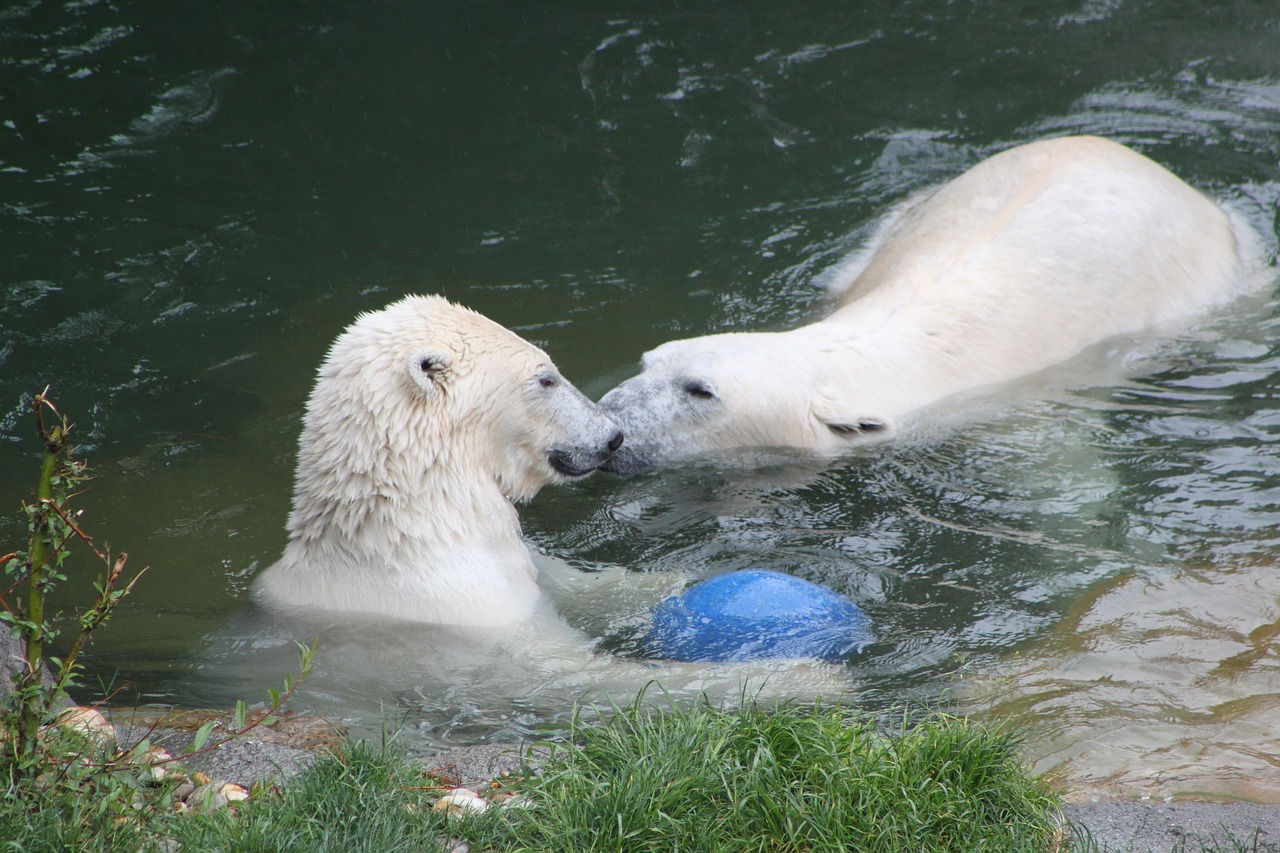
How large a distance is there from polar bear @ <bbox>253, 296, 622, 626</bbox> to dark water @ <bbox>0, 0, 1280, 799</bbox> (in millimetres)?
329

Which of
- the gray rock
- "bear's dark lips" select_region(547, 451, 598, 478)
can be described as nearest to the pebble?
the gray rock

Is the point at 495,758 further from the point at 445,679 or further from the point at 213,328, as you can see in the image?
the point at 213,328

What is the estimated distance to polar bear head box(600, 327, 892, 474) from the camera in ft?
19.6

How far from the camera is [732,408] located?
19.7 ft

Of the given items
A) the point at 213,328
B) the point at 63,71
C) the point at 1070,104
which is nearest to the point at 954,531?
the point at 213,328

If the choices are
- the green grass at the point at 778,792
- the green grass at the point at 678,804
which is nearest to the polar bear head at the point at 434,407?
the green grass at the point at 678,804

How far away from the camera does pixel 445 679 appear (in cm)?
418

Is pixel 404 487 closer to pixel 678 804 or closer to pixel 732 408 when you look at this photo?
pixel 678 804

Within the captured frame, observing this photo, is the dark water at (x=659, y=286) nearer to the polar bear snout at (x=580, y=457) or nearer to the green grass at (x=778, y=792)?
the polar bear snout at (x=580, y=457)

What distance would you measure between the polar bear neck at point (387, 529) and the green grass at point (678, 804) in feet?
3.43

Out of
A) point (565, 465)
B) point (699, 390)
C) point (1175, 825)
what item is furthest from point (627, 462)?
point (1175, 825)

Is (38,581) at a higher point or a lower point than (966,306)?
higher

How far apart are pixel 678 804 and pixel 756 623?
4.14 ft

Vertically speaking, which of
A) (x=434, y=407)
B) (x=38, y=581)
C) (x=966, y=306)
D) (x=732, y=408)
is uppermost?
(x=38, y=581)
